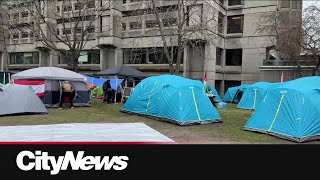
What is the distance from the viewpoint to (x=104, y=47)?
131 feet

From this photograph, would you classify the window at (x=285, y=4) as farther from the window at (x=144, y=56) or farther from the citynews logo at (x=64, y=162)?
the citynews logo at (x=64, y=162)

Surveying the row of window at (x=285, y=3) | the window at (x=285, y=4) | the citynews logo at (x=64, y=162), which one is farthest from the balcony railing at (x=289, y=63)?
the citynews logo at (x=64, y=162)

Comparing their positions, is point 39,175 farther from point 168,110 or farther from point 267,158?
point 168,110

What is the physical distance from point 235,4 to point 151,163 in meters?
37.3

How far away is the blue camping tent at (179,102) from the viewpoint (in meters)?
12.0

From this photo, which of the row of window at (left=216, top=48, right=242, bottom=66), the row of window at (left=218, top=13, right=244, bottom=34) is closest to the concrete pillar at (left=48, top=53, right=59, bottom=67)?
the row of window at (left=216, top=48, right=242, bottom=66)

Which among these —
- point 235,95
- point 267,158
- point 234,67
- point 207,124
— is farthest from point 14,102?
point 234,67

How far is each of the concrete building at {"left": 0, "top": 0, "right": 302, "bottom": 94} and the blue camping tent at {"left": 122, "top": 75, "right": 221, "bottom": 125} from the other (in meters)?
20.4

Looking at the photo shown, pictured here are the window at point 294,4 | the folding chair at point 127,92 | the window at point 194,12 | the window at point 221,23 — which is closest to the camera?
the folding chair at point 127,92

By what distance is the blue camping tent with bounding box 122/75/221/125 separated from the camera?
12000 millimetres

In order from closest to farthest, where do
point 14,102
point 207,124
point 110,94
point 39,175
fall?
point 39,175 → point 207,124 → point 14,102 → point 110,94

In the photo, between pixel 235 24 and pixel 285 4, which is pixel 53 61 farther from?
pixel 285 4

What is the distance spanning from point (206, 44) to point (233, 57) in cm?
659

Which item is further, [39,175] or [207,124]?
[207,124]
